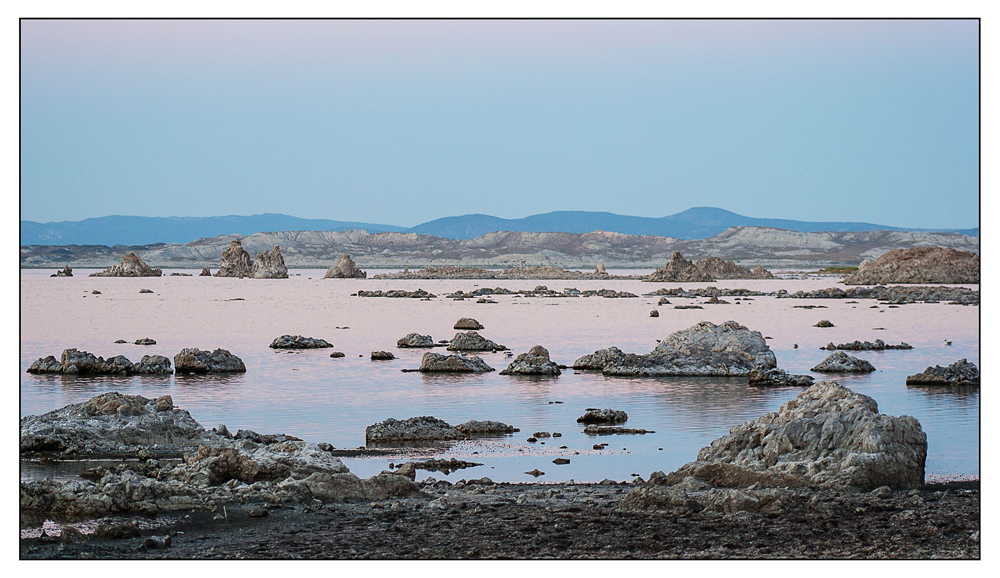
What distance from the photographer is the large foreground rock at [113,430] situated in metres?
10.5

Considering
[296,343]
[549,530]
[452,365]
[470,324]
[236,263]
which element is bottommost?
[549,530]

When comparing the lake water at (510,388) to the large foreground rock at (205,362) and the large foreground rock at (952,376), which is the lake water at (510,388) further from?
the large foreground rock at (952,376)

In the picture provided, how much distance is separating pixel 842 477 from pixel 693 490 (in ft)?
3.68

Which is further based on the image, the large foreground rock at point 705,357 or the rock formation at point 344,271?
the rock formation at point 344,271

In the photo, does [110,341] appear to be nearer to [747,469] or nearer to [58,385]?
[58,385]

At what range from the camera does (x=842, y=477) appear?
27.4ft

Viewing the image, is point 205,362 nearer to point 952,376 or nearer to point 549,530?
point 952,376

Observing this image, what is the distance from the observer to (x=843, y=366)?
18797 mm

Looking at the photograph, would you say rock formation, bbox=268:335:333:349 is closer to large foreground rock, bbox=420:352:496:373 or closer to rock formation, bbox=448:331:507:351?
rock formation, bbox=448:331:507:351

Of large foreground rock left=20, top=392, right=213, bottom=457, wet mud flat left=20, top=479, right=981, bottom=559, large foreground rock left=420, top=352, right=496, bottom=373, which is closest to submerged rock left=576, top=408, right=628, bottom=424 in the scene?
large foreground rock left=20, top=392, right=213, bottom=457

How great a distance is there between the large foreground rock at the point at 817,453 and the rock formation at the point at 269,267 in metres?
93.3

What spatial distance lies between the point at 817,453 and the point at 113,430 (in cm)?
657

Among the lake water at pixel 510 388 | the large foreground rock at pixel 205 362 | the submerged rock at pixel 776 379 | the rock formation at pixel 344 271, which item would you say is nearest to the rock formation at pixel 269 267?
the rock formation at pixel 344 271

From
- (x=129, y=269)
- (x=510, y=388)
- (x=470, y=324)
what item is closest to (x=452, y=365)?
(x=510, y=388)
